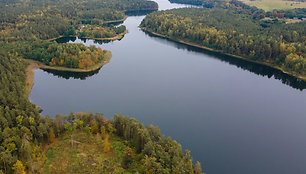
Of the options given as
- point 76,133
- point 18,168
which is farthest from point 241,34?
point 18,168

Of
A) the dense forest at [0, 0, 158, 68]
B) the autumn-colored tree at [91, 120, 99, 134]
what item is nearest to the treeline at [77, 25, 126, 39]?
the dense forest at [0, 0, 158, 68]

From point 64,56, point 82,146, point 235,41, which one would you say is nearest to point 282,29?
point 235,41

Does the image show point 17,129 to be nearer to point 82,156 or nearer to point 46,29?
point 82,156

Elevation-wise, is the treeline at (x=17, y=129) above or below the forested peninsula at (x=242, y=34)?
below

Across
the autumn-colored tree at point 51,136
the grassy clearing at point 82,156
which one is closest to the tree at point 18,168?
the grassy clearing at point 82,156

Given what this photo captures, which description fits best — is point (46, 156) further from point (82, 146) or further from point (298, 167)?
point (298, 167)

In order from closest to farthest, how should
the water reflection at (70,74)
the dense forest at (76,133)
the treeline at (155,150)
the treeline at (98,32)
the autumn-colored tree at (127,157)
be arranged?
the treeline at (155,150)
the dense forest at (76,133)
the autumn-colored tree at (127,157)
the water reflection at (70,74)
the treeline at (98,32)

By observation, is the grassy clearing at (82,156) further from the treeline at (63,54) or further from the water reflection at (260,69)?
the water reflection at (260,69)

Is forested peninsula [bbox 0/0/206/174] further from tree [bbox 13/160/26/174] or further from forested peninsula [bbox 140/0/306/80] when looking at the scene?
forested peninsula [bbox 140/0/306/80]
